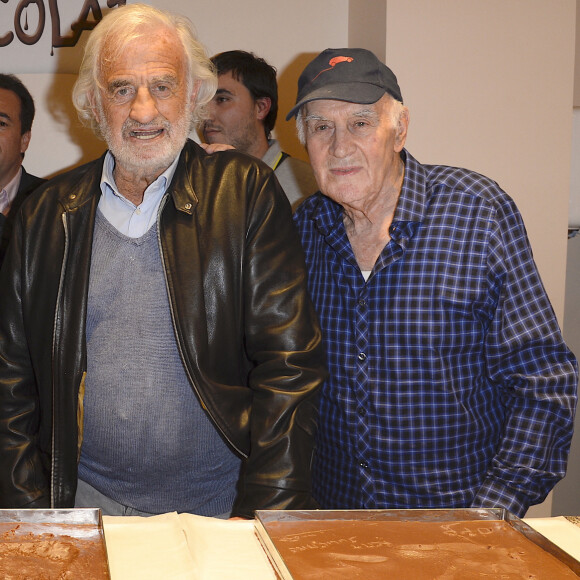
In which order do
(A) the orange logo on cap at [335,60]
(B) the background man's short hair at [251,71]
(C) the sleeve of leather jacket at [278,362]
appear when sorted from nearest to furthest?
(C) the sleeve of leather jacket at [278,362] < (A) the orange logo on cap at [335,60] < (B) the background man's short hair at [251,71]

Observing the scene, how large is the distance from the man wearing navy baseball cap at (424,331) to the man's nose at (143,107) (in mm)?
358

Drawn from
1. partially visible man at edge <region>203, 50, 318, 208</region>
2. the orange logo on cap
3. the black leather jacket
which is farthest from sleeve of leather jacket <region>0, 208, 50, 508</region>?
partially visible man at edge <region>203, 50, 318, 208</region>

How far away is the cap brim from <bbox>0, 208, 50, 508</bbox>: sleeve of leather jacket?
2.57 ft

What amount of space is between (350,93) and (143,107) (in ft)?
1.57

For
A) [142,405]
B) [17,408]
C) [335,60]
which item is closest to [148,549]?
[142,405]

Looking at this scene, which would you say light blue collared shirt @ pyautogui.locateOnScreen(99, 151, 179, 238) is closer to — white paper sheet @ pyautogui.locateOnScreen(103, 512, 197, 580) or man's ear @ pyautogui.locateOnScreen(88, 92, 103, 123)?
man's ear @ pyautogui.locateOnScreen(88, 92, 103, 123)

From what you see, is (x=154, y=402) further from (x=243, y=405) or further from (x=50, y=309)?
(x=50, y=309)

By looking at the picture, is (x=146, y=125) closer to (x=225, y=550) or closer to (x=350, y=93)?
(x=350, y=93)

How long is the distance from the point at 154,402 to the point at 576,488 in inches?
104

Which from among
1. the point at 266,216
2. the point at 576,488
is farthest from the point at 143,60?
the point at 576,488

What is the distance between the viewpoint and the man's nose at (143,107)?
169 cm

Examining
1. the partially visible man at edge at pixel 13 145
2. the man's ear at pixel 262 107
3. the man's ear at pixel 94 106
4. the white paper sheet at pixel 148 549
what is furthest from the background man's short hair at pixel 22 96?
the white paper sheet at pixel 148 549

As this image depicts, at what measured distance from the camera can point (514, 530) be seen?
47.4 inches

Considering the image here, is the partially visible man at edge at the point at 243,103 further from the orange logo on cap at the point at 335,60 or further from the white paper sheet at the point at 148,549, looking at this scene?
the white paper sheet at the point at 148,549
